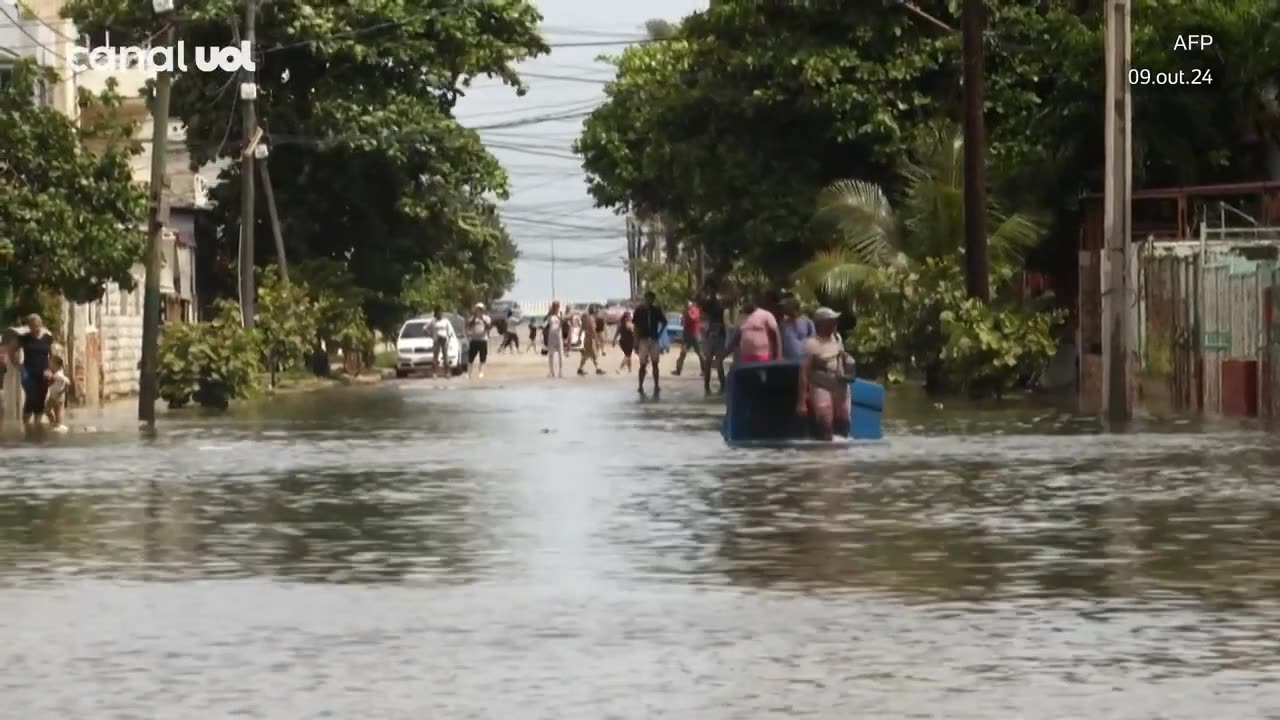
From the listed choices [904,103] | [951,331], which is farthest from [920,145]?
[951,331]

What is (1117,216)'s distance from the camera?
38.4 metres

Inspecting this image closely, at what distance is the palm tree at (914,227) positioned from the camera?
49.8m

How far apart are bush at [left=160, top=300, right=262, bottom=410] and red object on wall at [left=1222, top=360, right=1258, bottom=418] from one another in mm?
17326

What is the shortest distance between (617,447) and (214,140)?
4690 cm

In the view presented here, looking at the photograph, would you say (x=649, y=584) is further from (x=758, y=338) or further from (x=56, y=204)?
(x=56, y=204)

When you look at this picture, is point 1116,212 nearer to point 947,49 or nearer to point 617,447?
point 617,447

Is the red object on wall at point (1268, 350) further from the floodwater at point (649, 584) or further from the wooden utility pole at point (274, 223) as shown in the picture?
the wooden utility pole at point (274, 223)

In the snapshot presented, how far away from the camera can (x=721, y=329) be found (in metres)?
53.9

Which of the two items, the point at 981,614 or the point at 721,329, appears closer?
the point at 981,614

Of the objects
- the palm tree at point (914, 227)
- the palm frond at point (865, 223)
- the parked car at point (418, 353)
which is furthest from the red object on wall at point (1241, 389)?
the parked car at point (418, 353)

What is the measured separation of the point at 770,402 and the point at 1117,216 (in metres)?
8.69

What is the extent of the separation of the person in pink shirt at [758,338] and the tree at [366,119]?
39.7 metres

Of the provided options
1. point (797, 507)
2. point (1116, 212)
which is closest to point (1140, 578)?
point (797, 507)

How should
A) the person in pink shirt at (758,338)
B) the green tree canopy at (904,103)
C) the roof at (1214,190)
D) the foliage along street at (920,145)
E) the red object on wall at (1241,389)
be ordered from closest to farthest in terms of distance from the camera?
1. the person in pink shirt at (758,338)
2. the red object on wall at (1241,389)
3. the roof at (1214,190)
4. the foliage along street at (920,145)
5. the green tree canopy at (904,103)
